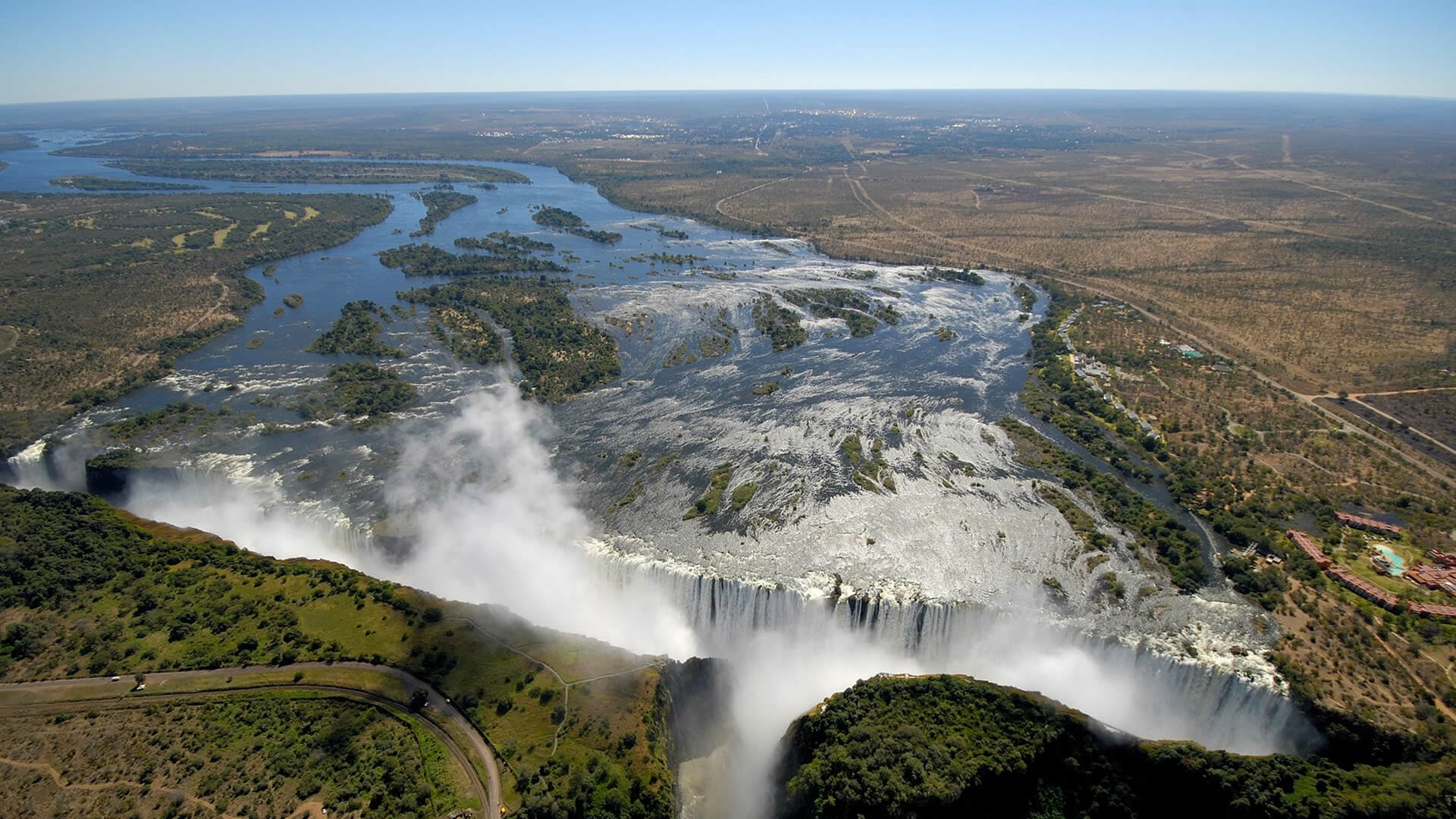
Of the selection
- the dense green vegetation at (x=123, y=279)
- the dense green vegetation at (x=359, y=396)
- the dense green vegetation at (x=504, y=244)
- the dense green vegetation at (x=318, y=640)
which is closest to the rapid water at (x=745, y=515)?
the dense green vegetation at (x=359, y=396)

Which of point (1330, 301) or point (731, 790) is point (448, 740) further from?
point (1330, 301)

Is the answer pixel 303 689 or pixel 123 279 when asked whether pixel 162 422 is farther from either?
pixel 123 279

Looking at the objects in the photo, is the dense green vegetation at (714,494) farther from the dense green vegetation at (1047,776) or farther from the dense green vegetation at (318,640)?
the dense green vegetation at (1047,776)

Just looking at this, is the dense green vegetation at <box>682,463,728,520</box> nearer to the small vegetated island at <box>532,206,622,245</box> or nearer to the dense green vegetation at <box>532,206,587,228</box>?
the small vegetated island at <box>532,206,622,245</box>

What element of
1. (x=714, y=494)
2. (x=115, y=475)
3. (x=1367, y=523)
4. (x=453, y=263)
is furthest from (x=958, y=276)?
(x=115, y=475)

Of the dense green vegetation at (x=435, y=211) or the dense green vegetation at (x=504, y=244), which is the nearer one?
the dense green vegetation at (x=504, y=244)

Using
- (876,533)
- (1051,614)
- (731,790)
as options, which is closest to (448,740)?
(731,790)

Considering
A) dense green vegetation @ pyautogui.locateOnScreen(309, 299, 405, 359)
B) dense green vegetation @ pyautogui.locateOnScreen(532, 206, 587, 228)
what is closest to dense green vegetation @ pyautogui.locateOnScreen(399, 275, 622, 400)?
dense green vegetation @ pyautogui.locateOnScreen(309, 299, 405, 359)
